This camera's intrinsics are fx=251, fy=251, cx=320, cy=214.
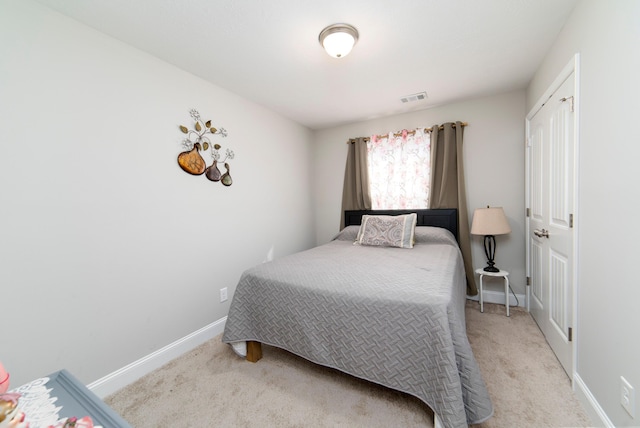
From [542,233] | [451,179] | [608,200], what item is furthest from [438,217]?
[608,200]

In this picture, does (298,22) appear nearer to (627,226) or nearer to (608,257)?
(627,226)

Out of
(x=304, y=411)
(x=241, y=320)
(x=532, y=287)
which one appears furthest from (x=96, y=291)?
(x=532, y=287)

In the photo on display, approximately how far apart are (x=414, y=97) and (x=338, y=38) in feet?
4.77

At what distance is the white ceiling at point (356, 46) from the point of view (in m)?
1.49

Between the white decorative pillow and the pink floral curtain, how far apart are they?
39cm

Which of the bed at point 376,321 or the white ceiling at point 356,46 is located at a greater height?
the white ceiling at point 356,46

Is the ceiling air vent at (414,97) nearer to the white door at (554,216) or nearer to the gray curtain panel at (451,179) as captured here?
the gray curtain panel at (451,179)

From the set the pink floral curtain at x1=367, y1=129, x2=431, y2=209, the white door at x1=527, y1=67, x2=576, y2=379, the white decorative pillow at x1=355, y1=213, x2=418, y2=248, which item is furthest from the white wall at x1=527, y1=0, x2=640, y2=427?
the pink floral curtain at x1=367, y1=129, x2=431, y2=209

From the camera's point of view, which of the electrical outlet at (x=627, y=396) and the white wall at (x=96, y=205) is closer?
the electrical outlet at (x=627, y=396)

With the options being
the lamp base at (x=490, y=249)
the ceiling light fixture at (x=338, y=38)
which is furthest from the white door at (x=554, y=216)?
the ceiling light fixture at (x=338, y=38)

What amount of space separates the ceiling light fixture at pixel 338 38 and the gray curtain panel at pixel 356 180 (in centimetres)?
182

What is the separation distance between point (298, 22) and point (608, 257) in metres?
2.11

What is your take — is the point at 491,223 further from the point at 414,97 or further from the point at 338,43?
the point at 338,43

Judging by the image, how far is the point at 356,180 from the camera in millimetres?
3529
